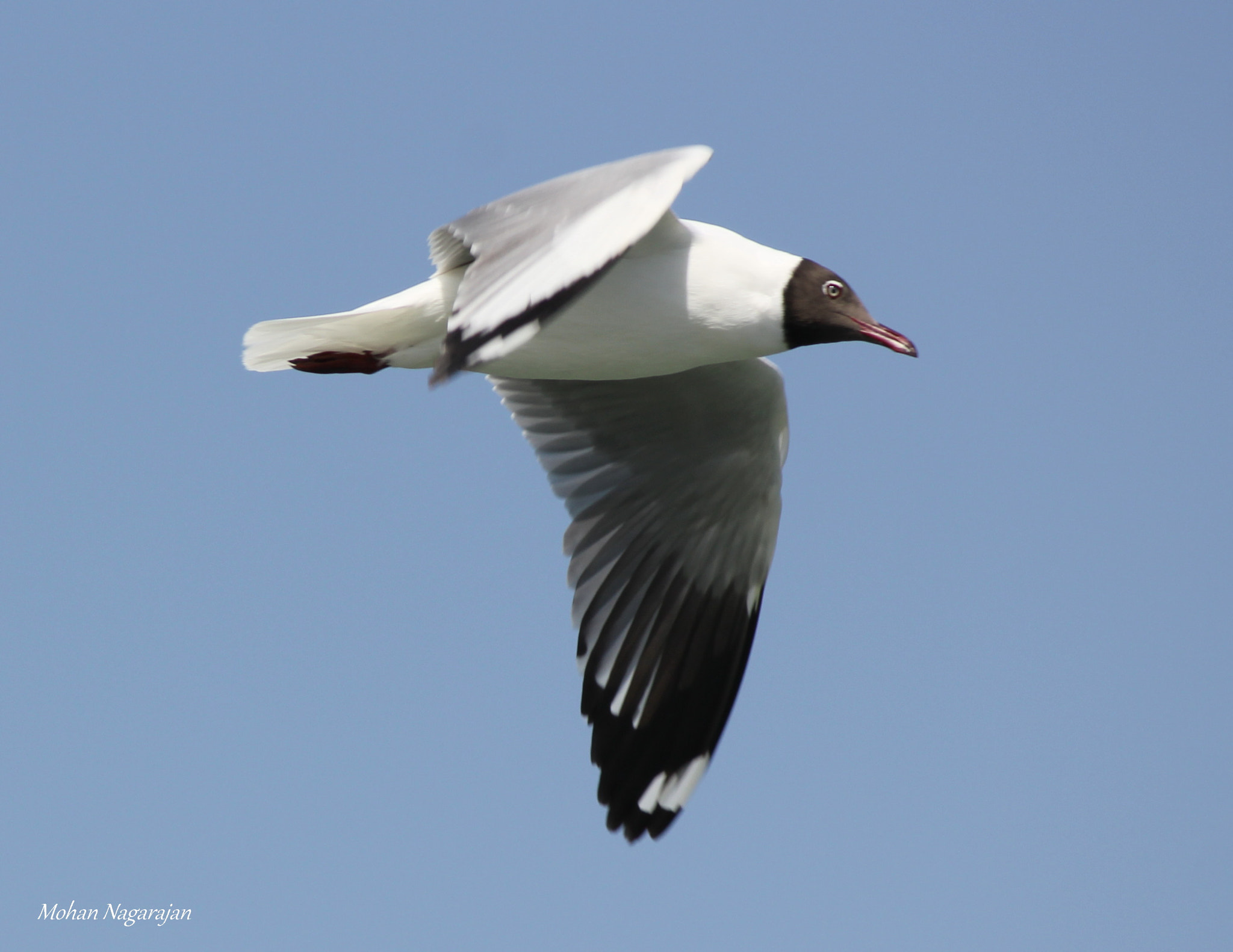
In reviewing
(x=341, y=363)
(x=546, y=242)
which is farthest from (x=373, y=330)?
(x=546, y=242)

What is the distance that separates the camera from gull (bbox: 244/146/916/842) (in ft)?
14.4

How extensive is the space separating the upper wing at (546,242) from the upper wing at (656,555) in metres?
1.73

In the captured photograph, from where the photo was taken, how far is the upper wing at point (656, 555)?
18.3 feet

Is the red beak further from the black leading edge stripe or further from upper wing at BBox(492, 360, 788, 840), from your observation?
the black leading edge stripe

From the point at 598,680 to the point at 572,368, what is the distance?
1.45 metres

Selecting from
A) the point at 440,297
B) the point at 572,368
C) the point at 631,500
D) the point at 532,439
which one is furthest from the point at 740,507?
the point at 440,297

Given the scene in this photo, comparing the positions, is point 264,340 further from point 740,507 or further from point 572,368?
point 740,507

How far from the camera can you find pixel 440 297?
4578 mm

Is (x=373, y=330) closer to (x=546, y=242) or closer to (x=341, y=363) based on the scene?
(x=341, y=363)

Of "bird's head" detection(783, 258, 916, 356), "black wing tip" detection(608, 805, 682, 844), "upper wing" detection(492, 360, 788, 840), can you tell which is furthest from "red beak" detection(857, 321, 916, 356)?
"black wing tip" detection(608, 805, 682, 844)

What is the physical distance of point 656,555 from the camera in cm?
570

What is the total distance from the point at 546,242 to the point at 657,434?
7.33 feet

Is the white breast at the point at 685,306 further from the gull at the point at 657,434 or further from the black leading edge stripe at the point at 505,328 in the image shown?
the black leading edge stripe at the point at 505,328

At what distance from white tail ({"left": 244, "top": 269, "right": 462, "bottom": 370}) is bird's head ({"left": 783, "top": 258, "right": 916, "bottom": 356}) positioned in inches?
40.3
